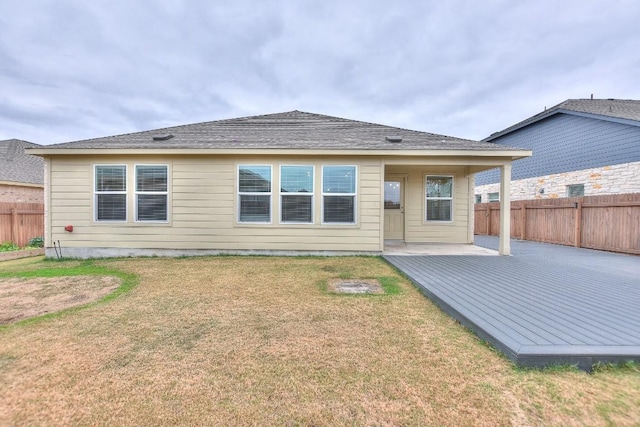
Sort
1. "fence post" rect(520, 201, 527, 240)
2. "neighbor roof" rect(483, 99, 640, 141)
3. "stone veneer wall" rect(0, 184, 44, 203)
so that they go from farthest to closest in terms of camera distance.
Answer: "stone veneer wall" rect(0, 184, 44, 203) → "fence post" rect(520, 201, 527, 240) → "neighbor roof" rect(483, 99, 640, 141)

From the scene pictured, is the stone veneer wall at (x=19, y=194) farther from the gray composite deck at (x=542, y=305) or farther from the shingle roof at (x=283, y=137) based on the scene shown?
the gray composite deck at (x=542, y=305)

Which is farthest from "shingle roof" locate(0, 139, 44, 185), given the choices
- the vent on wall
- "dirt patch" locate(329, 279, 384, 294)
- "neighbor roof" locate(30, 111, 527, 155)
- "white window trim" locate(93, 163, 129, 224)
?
the vent on wall

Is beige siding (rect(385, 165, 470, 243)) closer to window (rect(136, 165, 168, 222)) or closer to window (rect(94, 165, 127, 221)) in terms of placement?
window (rect(136, 165, 168, 222))

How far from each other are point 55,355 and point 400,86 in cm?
2163

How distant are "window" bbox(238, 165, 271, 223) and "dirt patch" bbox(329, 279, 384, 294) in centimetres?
334

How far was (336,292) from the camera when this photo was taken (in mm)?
4434

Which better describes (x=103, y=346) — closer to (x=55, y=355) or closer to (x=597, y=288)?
(x=55, y=355)

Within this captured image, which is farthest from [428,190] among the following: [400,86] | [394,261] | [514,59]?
[400,86]

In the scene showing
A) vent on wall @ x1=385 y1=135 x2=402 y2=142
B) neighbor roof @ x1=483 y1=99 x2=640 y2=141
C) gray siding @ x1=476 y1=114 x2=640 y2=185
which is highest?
neighbor roof @ x1=483 y1=99 x2=640 y2=141

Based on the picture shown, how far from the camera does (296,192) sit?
7.52m

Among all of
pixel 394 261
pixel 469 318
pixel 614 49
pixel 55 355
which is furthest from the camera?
pixel 614 49

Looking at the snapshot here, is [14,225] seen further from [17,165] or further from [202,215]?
[202,215]

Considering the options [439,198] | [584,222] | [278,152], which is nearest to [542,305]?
[278,152]

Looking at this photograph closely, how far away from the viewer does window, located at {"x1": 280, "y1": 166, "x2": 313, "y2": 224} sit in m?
7.50
